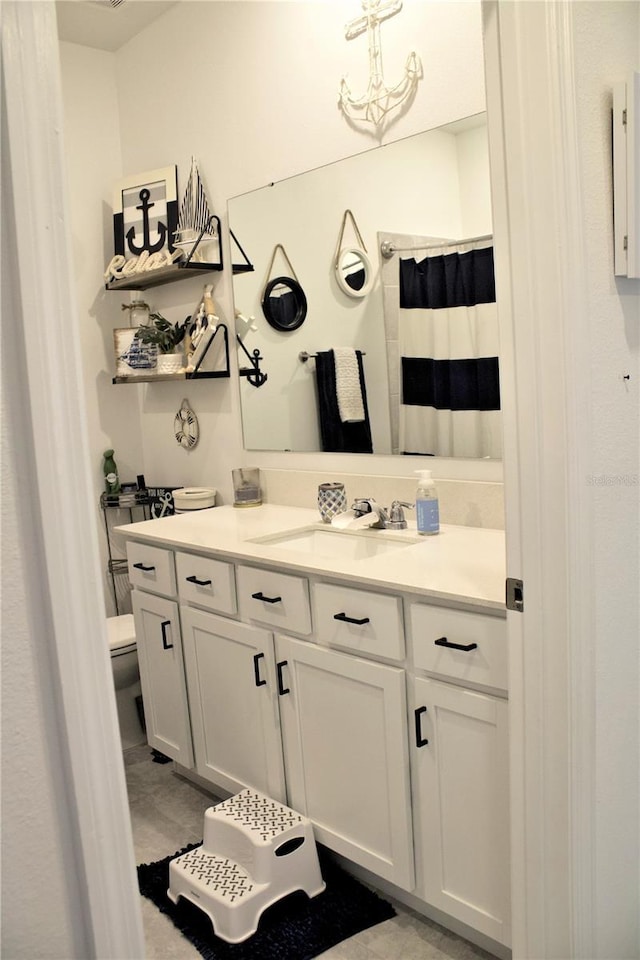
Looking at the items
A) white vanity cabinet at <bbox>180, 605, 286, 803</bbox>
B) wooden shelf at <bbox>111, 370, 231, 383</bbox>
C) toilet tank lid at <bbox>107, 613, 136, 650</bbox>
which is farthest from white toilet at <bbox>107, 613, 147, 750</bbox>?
wooden shelf at <bbox>111, 370, 231, 383</bbox>

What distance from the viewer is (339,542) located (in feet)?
7.97

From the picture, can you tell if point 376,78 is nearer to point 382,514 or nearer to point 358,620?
point 382,514

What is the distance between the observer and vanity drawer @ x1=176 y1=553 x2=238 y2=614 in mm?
2348

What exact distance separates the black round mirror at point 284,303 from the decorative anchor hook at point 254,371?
0.50ft

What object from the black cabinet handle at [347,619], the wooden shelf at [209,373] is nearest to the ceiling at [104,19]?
the wooden shelf at [209,373]

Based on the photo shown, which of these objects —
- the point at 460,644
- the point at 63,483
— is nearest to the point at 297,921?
the point at 460,644

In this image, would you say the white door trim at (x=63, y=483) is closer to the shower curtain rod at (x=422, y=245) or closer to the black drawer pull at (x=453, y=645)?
the black drawer pull at (x=453, y=645)

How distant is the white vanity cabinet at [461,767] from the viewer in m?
1.68

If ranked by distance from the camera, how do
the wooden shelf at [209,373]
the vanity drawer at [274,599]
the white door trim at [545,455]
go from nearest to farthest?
1. the white door trim at [545,455]
2. the vanity drawer at [274,599]
3. the wooden shelf at [209,373]

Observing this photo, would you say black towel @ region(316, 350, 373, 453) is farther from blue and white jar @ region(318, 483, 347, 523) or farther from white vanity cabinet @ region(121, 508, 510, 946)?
white vanity cabinet @ region(121, 508, 510, 946)

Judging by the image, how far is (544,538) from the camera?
1382 millimetres

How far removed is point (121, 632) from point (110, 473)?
2.42 ft

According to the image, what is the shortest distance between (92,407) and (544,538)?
258 centimetres

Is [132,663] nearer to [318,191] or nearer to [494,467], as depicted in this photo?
[494,467]
